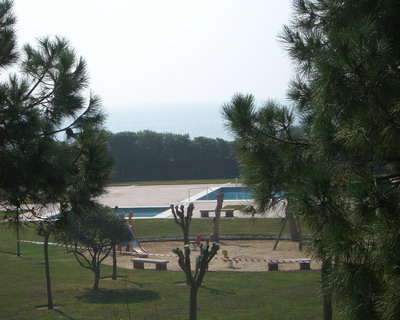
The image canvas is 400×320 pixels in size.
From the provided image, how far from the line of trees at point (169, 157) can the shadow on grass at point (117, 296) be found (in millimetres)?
29636

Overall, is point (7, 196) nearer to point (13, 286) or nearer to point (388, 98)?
point (388, 98)

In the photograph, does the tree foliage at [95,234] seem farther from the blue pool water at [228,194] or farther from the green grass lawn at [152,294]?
the blue pool water at [228,194]

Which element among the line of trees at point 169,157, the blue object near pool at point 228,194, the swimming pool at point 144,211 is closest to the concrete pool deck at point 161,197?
the blue object near pool at point 228,194

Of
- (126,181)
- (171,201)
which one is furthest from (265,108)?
(126,181)

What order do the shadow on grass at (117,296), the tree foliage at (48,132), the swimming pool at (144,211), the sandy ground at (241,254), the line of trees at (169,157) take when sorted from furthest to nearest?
the line of trees at (169,157) → the swimming pool at (144,211) → the sandy ground at (241,254) → the shadow on grass at (117,296) → the tree foliage at (48,132)

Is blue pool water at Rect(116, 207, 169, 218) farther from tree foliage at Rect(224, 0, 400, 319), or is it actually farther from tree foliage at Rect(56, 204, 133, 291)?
tree foliage at Rect(224, 0, 400, 319)

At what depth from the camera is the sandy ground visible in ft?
55.4

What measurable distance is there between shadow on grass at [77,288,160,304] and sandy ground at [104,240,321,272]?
3063mm

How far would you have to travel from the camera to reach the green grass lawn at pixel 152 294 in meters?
11.9

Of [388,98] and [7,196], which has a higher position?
[388,98]

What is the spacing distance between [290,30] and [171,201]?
2504 cm

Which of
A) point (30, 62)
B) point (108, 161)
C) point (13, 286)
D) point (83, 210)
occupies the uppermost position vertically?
point (30, 62)

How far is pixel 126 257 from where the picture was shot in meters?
19.3

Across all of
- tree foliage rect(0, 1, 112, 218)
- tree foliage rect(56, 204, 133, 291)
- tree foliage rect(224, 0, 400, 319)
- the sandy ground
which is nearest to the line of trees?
the sandy ground
